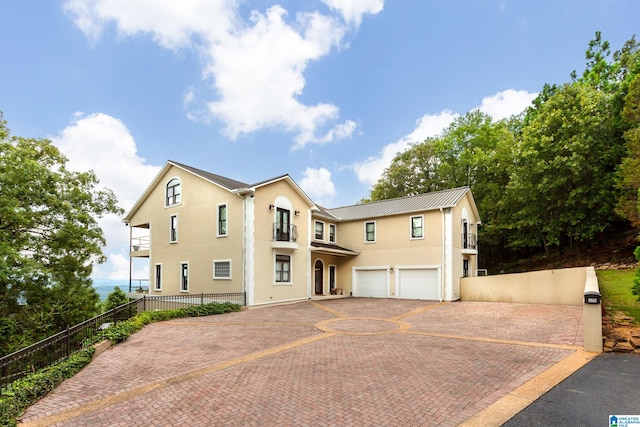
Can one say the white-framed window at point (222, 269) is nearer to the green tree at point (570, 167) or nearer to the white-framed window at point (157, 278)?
the white-framed window at point (157, 278)

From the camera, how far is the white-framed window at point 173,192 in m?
20.4

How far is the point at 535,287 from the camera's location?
648 inches

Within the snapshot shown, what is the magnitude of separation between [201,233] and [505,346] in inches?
631

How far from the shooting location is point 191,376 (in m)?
6.44

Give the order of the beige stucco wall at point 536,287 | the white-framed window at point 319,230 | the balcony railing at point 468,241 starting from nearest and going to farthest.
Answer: the beige stucco wall at point 536,287, the balcony railing at point 468,241, the white-framed window at point 319,230

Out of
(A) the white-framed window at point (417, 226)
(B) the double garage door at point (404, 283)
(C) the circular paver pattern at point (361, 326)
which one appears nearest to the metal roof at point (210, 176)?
(C) the circular paver pattern at point (361, 326)

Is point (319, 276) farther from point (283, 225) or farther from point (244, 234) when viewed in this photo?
point (244, 234)

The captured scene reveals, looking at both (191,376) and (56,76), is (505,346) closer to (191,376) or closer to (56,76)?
(191,376)

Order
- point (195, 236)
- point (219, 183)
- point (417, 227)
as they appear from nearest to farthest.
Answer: point (219, 183) < point (195, 236) < point (417, 227)

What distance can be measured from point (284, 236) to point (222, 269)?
3.89m

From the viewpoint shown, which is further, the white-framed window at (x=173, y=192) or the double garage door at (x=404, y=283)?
the white-framed window at (x=173, y=192)

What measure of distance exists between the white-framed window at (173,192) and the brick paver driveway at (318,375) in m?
10.8

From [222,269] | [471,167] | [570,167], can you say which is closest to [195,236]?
[222,269]

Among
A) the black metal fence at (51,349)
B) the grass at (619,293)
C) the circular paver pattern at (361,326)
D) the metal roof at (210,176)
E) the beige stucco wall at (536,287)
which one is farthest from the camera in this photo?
the metal roof at (210,176)
